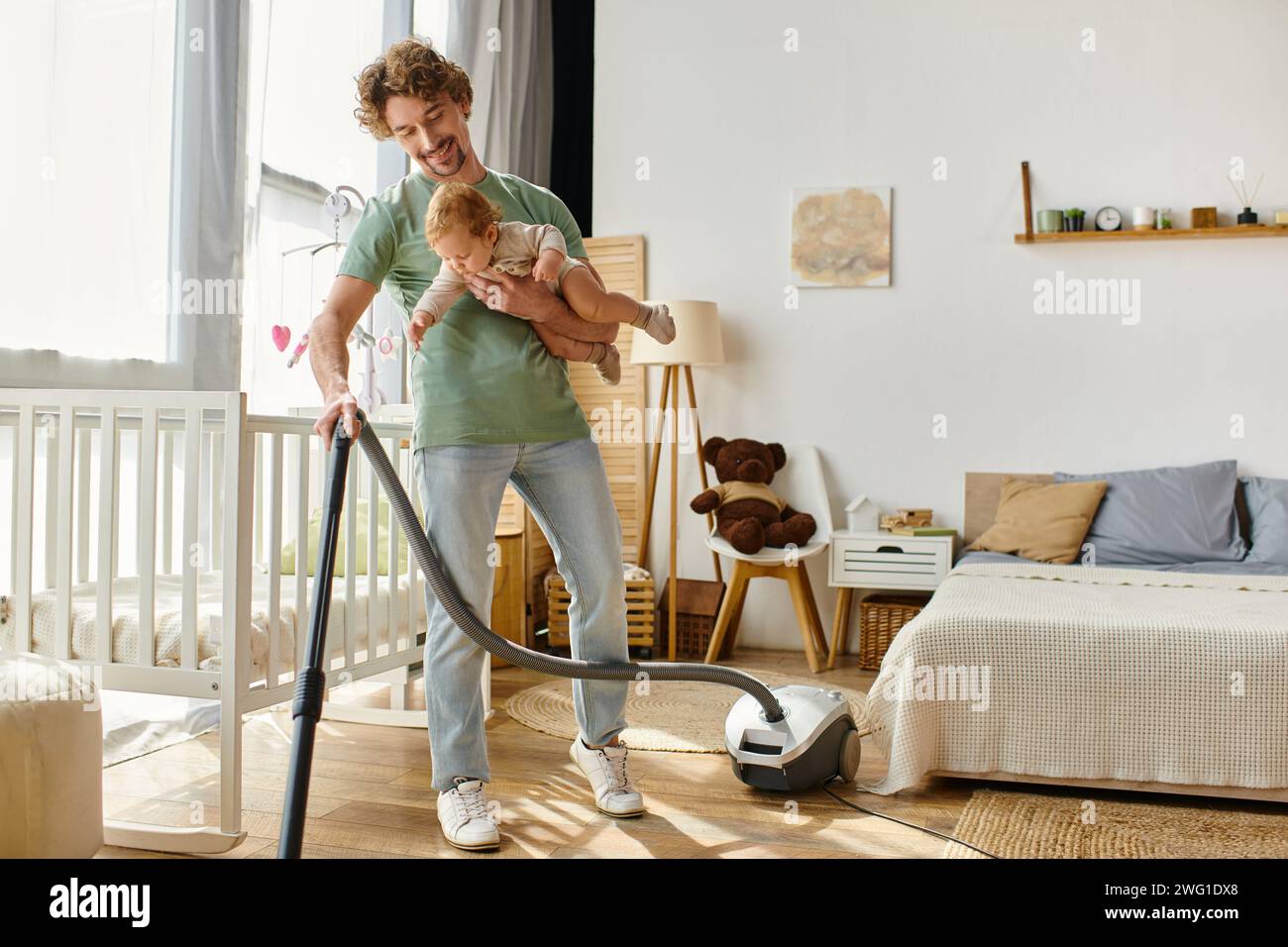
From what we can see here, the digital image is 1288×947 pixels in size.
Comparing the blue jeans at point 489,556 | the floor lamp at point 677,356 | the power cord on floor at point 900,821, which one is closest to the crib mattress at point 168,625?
the blue jeans at point 489,556

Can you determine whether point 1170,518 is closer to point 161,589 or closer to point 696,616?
point 696,616

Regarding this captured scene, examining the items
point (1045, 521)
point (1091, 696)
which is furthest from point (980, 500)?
point (1091, 696)

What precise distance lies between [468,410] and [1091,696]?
4.55 feet

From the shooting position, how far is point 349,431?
158 centimetres

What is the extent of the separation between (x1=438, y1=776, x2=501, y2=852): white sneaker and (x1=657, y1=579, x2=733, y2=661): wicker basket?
201 centimetres

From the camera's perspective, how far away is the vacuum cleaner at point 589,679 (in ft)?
4.42

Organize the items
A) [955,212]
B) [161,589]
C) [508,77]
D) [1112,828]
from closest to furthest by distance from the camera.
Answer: [1112,828] < [161,589] < [955,212] < [508,77]

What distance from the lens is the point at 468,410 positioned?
1905 mm

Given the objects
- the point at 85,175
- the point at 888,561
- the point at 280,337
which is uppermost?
the point at 85,175

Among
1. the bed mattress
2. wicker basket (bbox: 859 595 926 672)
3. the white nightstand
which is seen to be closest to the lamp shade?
the white nightstand

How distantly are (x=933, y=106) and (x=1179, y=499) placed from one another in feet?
5.32
